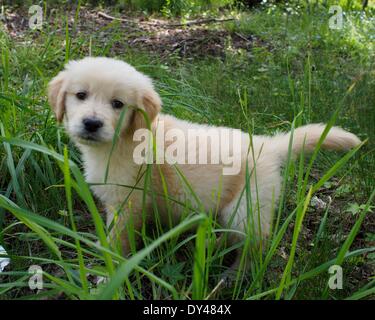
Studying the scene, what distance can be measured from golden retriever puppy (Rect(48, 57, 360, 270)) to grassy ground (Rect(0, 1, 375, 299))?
14 cm

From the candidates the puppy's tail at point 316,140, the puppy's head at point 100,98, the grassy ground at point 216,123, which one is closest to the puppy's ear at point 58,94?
the puppy's head at point 100,98

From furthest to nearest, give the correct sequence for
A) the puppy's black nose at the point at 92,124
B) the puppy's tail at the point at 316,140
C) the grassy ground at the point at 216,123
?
the puppy's tail at the point at 316,140, the puppy's black nose at the point at 92,124, the grassy ground at the point at 216,123

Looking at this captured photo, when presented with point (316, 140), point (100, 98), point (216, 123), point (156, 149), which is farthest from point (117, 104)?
point (216, 123)

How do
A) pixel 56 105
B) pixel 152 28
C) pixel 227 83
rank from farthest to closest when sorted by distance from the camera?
1. pixel 152 28
2. pixel 227 83
3. pixel 56 105

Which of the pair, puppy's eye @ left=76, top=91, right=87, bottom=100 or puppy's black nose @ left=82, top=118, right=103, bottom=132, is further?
puppy's eye @ left=76, top=91, right=87, bottom=100

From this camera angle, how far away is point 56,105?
2.41 meters

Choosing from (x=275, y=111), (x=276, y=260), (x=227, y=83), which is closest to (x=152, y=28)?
(x=227, y=83)

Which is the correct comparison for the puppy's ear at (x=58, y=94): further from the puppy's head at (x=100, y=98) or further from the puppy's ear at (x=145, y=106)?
the puppy's ear at (x=145, y=106)

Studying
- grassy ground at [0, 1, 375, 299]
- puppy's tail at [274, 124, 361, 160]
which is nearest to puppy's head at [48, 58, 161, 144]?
grassy ground at [0, 1, 375, 299]

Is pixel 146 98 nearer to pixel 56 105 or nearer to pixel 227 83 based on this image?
pixel 56 105

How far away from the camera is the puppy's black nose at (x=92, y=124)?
7.04ft

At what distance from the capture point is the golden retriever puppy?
2.23 metres

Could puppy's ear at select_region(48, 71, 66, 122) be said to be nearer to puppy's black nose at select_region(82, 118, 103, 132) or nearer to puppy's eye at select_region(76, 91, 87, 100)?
puppy's eye at select_region(76, 91, 87, 100)
